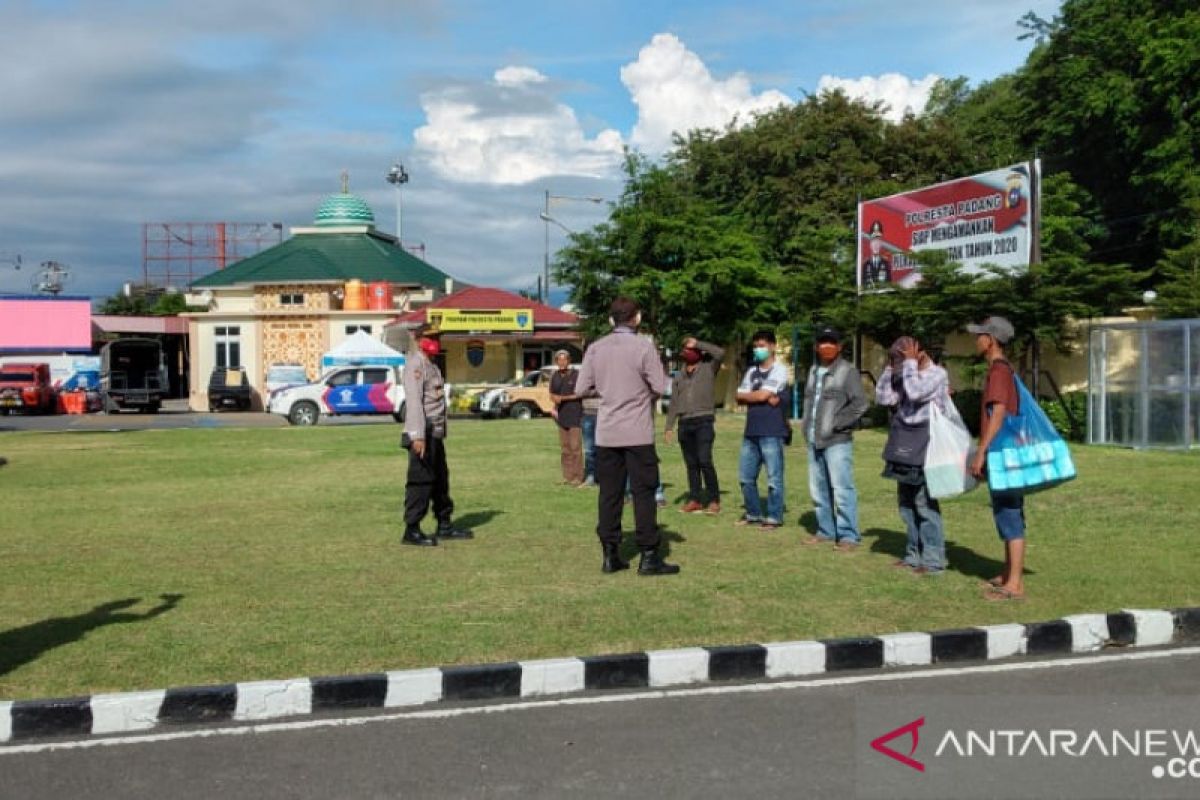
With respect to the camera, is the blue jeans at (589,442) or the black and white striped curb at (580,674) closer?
the black and white striped curb at (580,674)

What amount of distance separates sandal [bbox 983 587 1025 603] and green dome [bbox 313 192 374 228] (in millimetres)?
57460

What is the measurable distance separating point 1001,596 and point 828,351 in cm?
268

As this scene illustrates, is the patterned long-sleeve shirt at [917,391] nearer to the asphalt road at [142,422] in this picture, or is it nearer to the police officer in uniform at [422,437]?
the police officer in uniform at [422,437]

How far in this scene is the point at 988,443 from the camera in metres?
7.45

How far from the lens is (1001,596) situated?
7.54 meters

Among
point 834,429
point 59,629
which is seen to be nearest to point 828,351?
point 834,429

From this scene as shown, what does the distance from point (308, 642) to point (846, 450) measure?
15.6 feet

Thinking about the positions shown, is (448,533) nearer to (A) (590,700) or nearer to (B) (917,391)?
(B) (917,391)

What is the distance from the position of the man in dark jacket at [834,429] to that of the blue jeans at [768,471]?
0.81 metres

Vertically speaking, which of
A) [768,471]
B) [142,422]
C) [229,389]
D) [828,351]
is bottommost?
[142,422]

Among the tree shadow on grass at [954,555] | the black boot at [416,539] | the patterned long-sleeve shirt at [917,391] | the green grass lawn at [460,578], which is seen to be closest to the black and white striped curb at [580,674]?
the green grass lawn at [460,578]

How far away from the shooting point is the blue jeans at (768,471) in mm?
10688

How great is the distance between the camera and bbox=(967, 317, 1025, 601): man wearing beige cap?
7.46 meters

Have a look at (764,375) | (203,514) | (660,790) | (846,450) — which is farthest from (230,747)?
(203,514)
